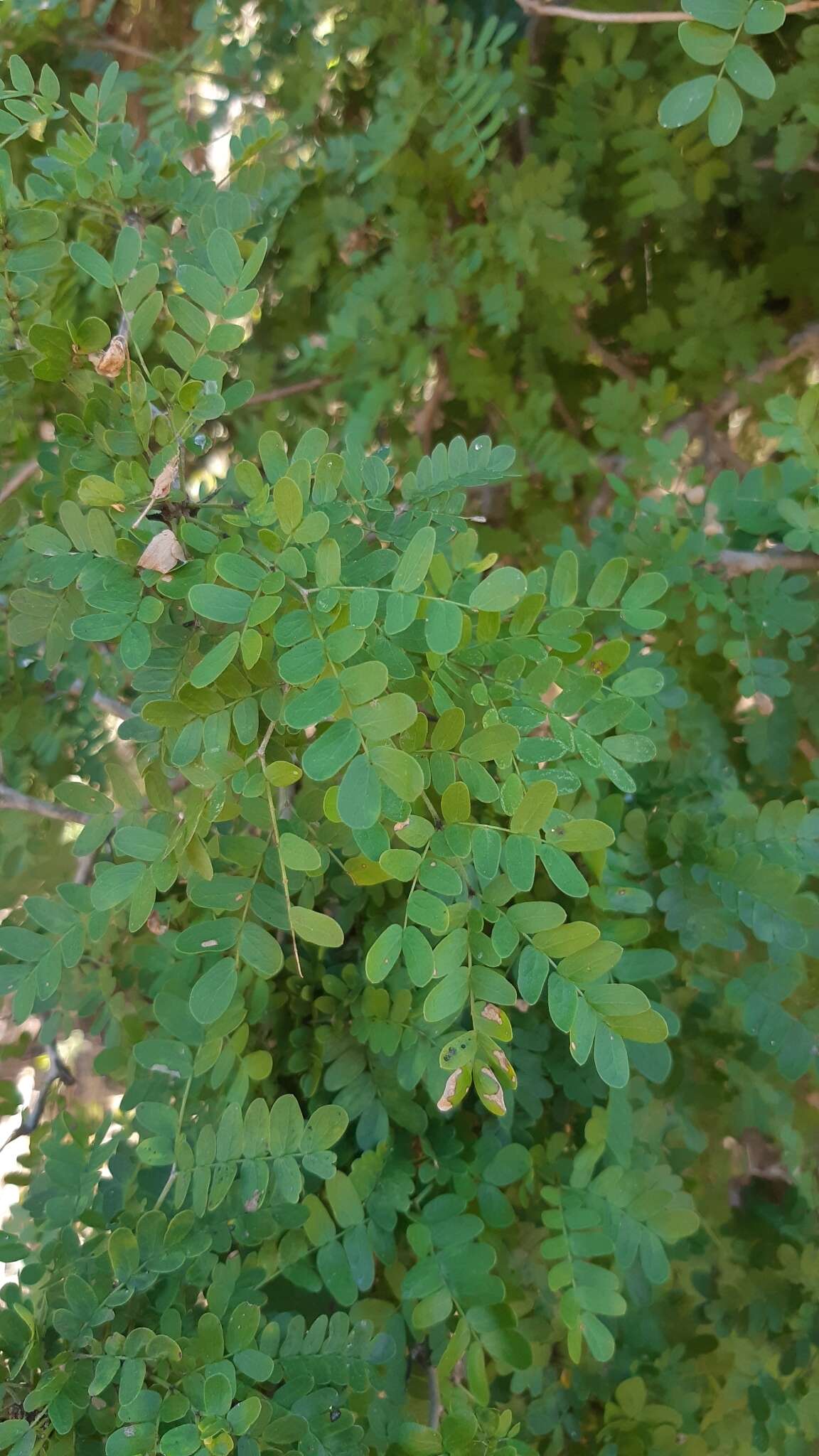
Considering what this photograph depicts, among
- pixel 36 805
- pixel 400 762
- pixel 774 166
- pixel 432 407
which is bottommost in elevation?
pixel 36 805

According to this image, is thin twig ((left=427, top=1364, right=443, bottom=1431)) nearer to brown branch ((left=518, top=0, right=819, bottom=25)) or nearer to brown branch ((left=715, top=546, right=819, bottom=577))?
brown branch ((left=715, top=546, right=819, bottom=577))

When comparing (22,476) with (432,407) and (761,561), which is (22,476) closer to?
(432,407)

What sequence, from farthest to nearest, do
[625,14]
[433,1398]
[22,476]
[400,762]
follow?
[22,476], [625,14], [433,1398], [400,762]

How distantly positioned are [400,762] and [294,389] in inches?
37.7

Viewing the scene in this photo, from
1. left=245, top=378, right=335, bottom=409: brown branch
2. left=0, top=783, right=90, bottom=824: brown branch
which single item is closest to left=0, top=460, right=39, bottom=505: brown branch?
left=245, top=378, right=335, bottom=409: brown branch

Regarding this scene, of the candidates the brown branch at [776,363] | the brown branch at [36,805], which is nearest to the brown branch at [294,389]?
the brown branch at [776,363]

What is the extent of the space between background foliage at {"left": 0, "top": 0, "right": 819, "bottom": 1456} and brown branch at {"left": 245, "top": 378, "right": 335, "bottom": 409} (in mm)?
34

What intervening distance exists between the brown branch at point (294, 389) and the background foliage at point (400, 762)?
0.03m

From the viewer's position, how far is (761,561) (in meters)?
0.90

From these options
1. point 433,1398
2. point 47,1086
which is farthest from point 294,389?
point 433,1398

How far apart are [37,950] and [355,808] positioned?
0.28 m

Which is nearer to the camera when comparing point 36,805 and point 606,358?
point 36,805

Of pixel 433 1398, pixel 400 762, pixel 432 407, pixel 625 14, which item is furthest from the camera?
pixel 432 407

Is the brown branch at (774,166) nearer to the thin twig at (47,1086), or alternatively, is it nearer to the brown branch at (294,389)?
the brown branch at (294,389)
